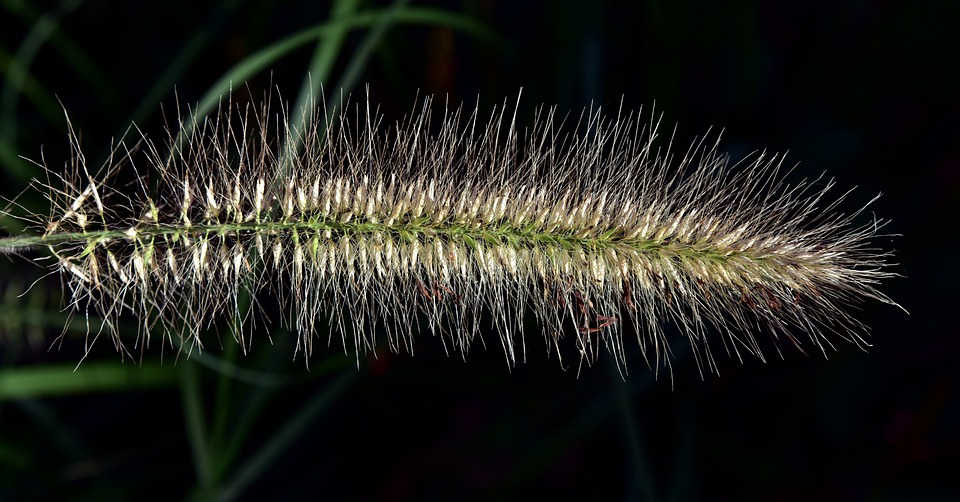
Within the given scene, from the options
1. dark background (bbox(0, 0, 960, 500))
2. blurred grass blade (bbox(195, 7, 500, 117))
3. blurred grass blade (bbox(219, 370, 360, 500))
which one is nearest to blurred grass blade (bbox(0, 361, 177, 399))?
dark background (bbox(0, 0, 960, 500))

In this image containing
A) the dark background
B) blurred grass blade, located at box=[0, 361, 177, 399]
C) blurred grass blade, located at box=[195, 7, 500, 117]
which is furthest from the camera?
the dark background

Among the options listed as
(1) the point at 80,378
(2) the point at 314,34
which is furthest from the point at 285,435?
(2) the point at 314,34

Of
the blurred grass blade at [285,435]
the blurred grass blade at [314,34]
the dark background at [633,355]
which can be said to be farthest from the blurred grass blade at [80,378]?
the blurred grass blade at [314,34]

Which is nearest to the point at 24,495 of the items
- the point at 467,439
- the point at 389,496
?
the point at 389,496

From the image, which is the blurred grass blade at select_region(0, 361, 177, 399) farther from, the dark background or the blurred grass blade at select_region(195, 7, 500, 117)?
the blurred grass blade at select_region(195, 7, 500, 117)

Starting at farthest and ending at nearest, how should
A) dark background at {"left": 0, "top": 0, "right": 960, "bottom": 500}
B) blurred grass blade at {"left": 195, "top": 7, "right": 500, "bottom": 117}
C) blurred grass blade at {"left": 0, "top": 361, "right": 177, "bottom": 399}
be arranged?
1. dark background at {"left": 0, "top": 0, "right": 960, "bottom": 500}
2. blurred grass blade at {"left": 0, "top": 361, "right": 177, "bottom": 399}
3. blurred grass blade at {"left": 195, "top": 7, "right": 500, "bottom": 117}

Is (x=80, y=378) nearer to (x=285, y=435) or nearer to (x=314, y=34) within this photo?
(x=285, y=435)

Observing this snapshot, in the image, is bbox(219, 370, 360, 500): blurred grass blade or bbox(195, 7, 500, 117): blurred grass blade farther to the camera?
bbox(219, 370, 360, 500): blurred grass blade

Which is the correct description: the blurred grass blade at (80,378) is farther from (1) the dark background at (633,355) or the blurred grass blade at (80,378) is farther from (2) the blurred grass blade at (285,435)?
(2) the blurred grass blade at (285,435)

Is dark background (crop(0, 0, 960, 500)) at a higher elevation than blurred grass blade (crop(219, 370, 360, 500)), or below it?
higher
